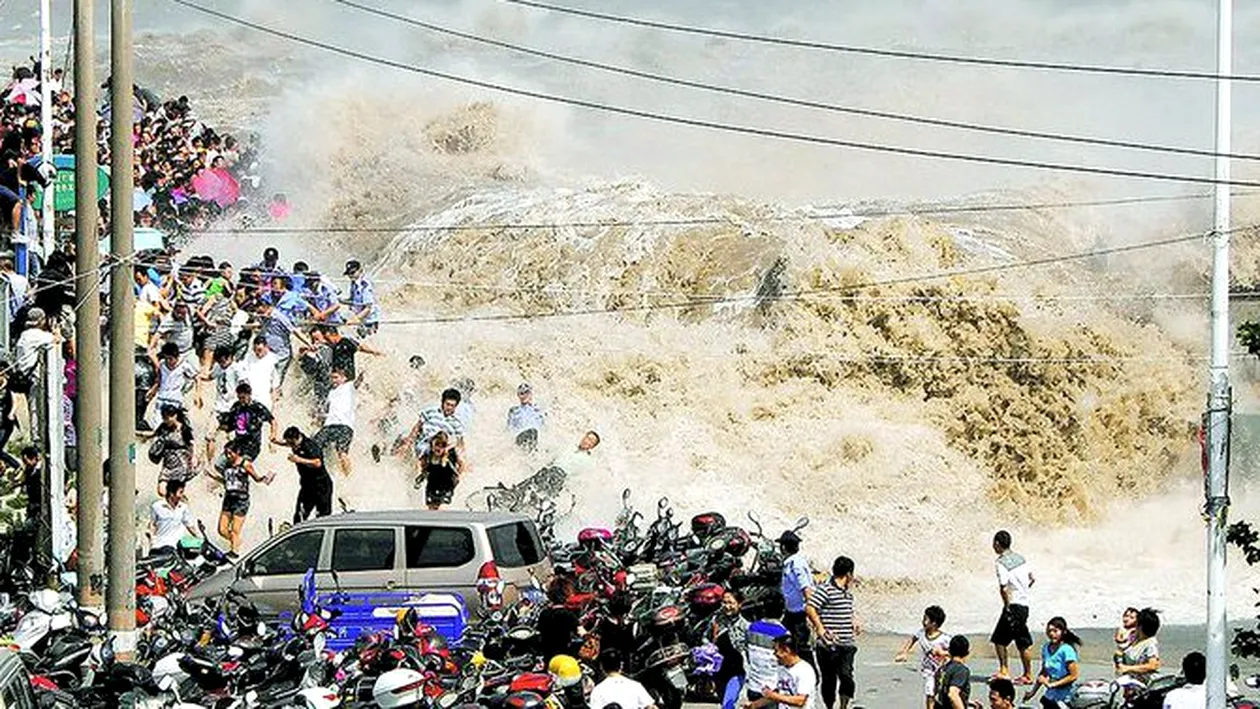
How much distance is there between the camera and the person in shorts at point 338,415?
27562 mm

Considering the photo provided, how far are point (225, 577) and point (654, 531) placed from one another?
4.68m

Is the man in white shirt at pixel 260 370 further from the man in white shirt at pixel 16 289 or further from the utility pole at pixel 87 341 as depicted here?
the utility pole at pixel 87 341

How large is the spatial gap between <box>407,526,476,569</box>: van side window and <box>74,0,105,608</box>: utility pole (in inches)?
122

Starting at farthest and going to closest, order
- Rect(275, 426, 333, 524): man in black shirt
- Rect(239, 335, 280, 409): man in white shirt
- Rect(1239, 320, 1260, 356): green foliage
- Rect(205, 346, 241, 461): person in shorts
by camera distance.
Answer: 1. Rect(239, 335, 280, 409): man in white shirt
2. Rect(205, 346, 241, 461): person in shorts
3. Rect(275, 426, 333, 524): man in black shirt
4. Rect(1239, 320, 1260, 356): green foliage

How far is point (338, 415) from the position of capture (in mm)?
27984

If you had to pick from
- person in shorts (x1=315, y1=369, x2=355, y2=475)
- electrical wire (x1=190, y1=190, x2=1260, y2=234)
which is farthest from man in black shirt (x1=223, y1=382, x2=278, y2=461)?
electrical wire (x1=190, y1=190, x2=1260, y2=234)

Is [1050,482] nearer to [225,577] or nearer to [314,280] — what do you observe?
[314,280]

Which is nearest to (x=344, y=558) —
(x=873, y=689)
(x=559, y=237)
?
(x=873, y=689)

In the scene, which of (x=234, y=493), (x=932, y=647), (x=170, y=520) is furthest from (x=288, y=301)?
(x=932, y=647)

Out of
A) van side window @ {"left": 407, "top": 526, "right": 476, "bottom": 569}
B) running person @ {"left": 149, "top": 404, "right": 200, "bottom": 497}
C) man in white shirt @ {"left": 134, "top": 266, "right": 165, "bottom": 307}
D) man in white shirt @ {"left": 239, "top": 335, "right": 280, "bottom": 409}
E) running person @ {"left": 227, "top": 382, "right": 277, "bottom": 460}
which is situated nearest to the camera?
van side window @ {"left": 407, "top": 526, "right": 476, "bottom": 569}

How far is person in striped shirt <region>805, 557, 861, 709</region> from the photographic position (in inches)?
622

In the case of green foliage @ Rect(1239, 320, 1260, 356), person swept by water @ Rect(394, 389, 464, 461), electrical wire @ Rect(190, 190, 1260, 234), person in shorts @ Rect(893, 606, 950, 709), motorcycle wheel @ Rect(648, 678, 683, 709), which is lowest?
motorcycle wheel @ Rect(648, 678, 683, 709)

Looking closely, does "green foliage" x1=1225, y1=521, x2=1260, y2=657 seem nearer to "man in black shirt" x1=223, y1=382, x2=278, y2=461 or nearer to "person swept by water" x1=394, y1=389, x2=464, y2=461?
"person swept by water" x1=394, y1=389, x2=464, y2=461

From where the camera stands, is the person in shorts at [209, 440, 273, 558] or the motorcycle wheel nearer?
the motorcycle wheel
